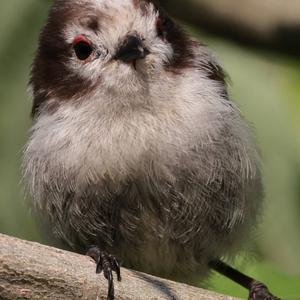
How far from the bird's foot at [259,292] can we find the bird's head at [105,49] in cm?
101

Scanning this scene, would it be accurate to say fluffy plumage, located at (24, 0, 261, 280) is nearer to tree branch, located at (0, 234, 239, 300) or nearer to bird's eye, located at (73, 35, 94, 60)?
bird's eye, located at (73, 35, 94, 60)

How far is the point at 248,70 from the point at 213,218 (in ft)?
4.06

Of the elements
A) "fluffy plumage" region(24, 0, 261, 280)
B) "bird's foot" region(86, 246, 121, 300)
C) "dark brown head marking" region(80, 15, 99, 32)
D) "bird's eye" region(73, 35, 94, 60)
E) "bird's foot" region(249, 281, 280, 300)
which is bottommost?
"bird's foot" region(249, 281, 280, 300)

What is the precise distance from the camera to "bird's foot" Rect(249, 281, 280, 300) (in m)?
5.14

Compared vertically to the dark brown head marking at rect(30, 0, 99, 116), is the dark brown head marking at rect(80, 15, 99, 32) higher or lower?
higher

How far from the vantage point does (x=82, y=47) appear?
523 cm

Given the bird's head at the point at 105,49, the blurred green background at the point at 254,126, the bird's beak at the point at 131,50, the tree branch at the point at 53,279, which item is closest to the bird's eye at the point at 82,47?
the bird's head at the point at 105,49

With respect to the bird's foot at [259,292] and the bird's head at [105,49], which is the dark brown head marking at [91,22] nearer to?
the bird's head at [105,49]

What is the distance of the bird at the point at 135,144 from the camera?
16.9ft

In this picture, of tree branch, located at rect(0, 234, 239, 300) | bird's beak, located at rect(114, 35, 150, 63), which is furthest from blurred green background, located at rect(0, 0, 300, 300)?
tree branch, located at rect(0, 234, 239, 300)

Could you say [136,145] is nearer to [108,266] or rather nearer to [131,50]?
[131,50]

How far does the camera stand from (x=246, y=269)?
5.39 metres

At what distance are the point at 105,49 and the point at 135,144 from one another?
17.4 inches

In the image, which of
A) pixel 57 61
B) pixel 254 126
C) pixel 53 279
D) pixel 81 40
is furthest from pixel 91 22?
pixel 53 279
